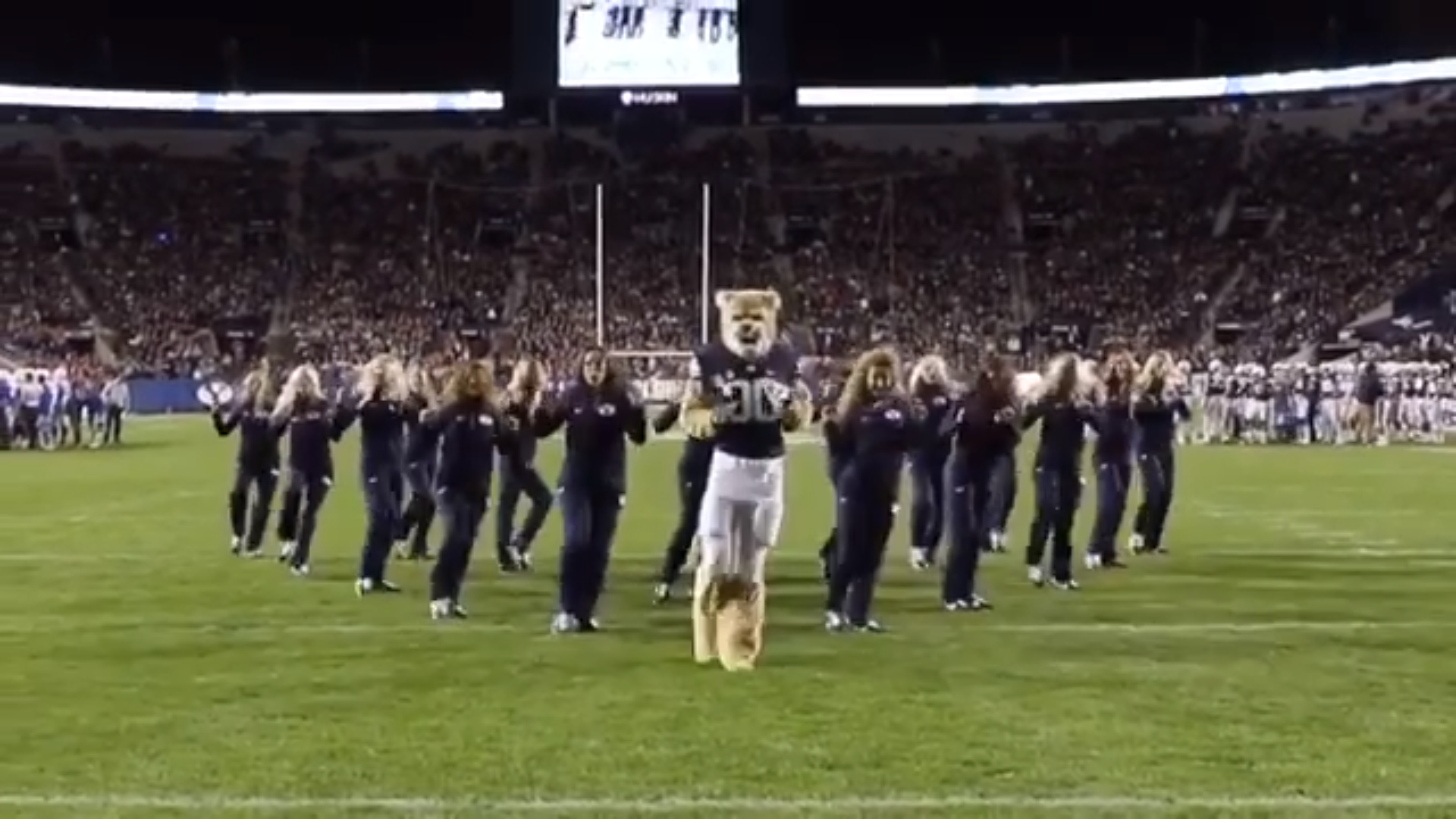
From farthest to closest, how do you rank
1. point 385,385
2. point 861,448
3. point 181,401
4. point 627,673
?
point 181,401
point 385,385
point 861,448
point 627,673

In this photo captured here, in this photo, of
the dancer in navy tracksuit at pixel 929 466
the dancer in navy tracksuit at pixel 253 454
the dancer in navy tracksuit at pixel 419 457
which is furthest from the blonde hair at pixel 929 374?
the dancer in navy tracksuit at pixel 253 454

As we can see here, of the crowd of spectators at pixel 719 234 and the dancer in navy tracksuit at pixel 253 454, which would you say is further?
the crowd of spectators at pixel 719 234

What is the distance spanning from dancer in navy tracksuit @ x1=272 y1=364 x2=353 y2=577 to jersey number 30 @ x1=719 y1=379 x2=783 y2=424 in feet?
21.6

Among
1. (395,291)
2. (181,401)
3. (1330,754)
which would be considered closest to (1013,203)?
(395,291)

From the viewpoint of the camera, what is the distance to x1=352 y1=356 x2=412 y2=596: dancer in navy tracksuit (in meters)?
15.3

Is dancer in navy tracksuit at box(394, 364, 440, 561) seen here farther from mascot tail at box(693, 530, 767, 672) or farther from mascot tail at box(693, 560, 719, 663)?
mascot tail at box(693, 530, 767, 672)

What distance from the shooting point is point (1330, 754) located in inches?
342

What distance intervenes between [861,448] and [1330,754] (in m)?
4.65

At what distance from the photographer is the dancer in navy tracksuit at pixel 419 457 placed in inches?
659

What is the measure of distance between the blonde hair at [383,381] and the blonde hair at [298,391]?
1.52 feet

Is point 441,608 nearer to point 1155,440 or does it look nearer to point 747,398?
point 747,398

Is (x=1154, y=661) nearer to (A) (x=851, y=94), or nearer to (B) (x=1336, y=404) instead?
(B) (x=1336, y=404)

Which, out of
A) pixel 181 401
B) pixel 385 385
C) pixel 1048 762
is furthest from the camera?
pixel 181 401

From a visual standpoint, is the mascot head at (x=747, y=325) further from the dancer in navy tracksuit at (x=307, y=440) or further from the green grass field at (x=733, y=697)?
the dancer in navy tracksuit at (x=307, y=440)
